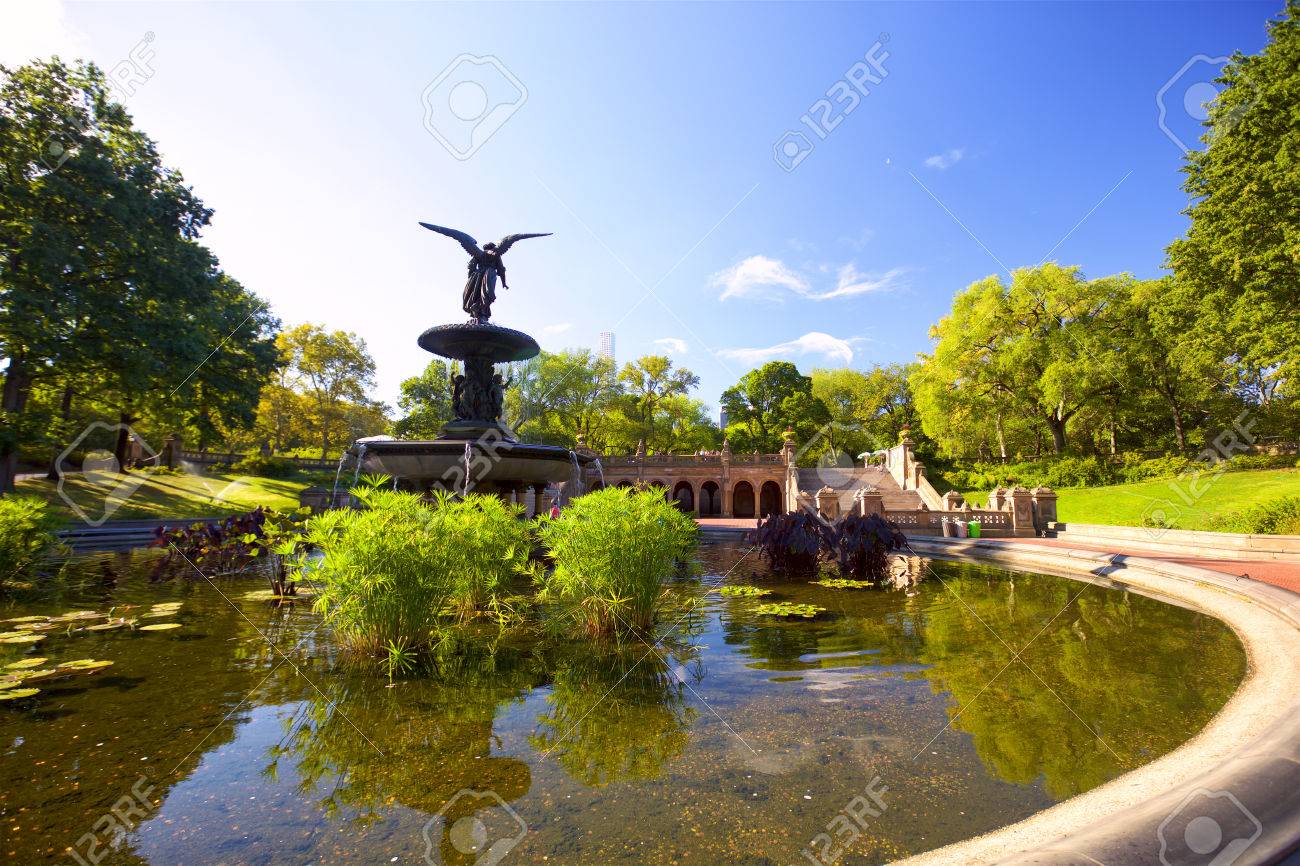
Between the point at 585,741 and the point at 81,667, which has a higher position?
the point at 81,667

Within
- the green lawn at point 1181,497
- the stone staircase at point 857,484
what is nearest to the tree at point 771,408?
the stone staircase at point 857,484

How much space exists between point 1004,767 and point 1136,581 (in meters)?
8.63

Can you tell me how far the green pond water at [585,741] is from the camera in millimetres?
2584

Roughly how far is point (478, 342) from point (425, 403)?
3918 cm

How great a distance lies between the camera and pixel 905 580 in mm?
10242

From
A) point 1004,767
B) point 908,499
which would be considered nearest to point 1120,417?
point 908,499

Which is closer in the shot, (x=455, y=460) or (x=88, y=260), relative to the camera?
(x=455, y=460)

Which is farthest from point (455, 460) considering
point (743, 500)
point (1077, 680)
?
point (743, 500)

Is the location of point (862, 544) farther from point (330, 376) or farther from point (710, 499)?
point (330, 376)

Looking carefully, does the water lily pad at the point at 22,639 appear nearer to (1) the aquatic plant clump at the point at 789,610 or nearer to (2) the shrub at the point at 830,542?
(1) the aquatic plant clump at the point at 789,610

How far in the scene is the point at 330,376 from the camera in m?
47.3

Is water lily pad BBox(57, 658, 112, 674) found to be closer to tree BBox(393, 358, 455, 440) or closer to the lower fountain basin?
the lower fountain basin

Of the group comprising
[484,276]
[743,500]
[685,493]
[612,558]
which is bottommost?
[612,558]

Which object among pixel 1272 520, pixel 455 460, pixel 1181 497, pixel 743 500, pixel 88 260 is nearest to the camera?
pixel 455 460
